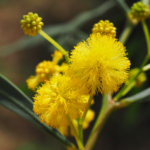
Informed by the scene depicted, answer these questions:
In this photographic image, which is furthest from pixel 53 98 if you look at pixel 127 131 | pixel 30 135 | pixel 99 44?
pixel 30 135

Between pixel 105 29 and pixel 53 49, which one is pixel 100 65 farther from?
pixel 53 49

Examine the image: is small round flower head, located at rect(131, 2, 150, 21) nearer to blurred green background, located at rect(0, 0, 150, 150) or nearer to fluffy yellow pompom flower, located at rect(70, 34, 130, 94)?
fluffy yellow pompom flower, located at rect(70, 34, 130, 94)

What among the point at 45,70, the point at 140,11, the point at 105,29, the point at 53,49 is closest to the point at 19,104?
the point at 45,70

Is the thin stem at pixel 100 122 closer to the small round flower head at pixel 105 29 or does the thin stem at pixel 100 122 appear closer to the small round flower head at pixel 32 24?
the small round flower head at pixel 105 29

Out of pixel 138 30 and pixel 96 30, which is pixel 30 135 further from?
pixel 96 30

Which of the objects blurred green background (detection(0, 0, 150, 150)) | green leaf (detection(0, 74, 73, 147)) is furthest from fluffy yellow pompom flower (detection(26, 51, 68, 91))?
blurred green background (detection(0, 0, 150, 150))

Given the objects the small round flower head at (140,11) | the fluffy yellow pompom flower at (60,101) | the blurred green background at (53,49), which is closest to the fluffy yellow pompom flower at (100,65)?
the fluffy yellow pompom flower at (60,101)
